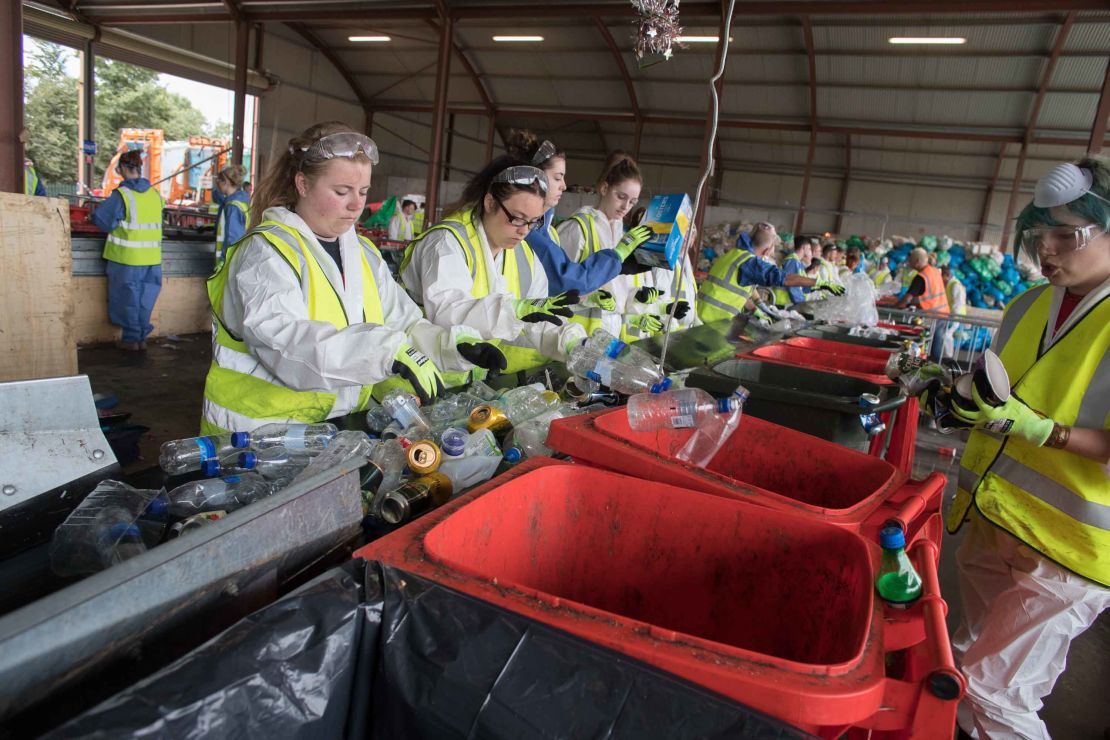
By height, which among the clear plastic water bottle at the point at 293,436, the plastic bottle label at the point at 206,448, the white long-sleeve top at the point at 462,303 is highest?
the white long-sleeve top at the point at 462,303

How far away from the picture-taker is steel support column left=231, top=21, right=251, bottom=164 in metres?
10.8

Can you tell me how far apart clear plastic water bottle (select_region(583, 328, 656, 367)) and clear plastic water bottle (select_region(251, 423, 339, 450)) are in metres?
0.91

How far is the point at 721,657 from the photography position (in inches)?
31.7

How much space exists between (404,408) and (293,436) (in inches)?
12.8

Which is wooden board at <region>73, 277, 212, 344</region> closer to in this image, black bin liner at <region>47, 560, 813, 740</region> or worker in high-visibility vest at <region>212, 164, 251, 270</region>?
worker in high-visibility vest at <region>212, 164, 251, 270</region>

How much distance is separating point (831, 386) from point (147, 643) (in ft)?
8.10

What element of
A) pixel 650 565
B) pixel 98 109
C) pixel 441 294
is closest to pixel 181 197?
pixel 98 109

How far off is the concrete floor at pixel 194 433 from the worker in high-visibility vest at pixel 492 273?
3.64 feet

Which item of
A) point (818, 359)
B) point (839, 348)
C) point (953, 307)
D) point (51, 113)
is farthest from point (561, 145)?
point (818, 359)

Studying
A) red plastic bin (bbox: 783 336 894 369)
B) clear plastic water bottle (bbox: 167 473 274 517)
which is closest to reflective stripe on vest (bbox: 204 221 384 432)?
clear plastic water bottle (bbox: 167 473 274 517)

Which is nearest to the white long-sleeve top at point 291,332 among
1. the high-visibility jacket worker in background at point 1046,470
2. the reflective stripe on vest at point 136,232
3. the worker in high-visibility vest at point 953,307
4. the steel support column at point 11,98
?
the high-visibility jacket worker in background at point 1046,470

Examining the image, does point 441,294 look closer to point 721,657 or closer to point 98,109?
point 721,657

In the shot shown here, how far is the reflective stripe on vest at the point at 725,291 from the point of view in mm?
5645

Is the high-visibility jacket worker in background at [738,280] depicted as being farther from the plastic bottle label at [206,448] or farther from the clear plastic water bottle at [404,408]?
the plastic bottle label at [206,448]
